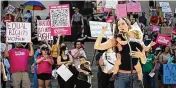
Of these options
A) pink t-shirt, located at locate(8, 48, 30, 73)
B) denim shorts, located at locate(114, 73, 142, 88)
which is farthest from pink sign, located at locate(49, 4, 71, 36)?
denim shorts, located at locate(114, 73, 142, 88)

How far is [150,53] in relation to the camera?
14383 millimetres

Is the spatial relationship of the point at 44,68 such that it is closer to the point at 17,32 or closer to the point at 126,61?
the point at 17,32

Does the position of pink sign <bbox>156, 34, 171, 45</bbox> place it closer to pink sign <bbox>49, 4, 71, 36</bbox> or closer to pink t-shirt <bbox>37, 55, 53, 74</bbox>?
pink sign <bbox>49, 4, 71, 36</bbox>

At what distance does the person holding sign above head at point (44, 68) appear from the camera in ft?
41.3

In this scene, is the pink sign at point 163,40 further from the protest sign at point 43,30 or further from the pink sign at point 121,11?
the protest sign at point 43,30

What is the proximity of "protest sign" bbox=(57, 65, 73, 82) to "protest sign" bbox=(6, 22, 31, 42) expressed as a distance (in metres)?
1.05

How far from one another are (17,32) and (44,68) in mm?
1135

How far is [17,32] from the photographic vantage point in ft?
40.2

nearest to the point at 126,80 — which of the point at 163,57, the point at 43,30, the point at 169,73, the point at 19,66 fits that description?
the point at 19,66

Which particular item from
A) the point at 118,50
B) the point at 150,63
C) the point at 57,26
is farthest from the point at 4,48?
the point at 118,50

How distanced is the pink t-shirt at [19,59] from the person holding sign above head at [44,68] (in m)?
0.39

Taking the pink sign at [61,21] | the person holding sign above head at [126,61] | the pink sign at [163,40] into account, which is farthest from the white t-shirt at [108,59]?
the person holding sign above head at [126,61]

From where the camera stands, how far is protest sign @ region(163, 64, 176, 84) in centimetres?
1377

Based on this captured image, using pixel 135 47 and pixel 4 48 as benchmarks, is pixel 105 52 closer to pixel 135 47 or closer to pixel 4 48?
pixel 4 48
